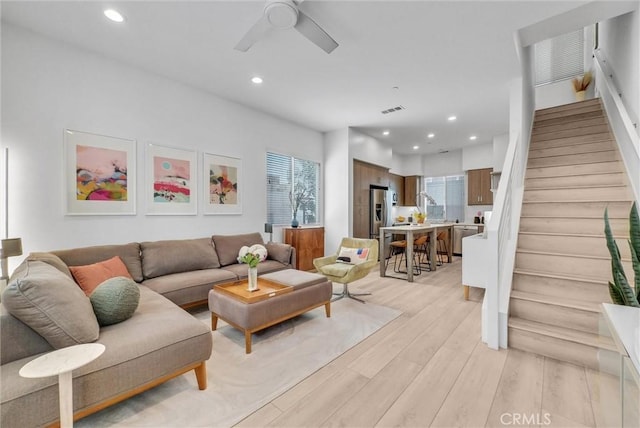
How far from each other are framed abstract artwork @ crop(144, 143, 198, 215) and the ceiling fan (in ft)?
6.56

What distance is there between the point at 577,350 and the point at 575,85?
533 centimetres

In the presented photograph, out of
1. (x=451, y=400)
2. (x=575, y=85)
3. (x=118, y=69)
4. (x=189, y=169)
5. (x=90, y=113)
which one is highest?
(x=575, y=85)

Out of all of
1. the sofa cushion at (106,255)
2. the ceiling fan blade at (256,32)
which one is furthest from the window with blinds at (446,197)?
the sofa cushion at (106,255)

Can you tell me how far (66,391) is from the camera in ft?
3.99

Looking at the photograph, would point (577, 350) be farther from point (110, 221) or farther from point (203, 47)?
point (110, 221)

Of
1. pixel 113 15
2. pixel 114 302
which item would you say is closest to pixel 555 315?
pixel 114 302

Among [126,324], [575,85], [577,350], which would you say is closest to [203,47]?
[126,324]

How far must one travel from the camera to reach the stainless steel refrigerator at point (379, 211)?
6484mm

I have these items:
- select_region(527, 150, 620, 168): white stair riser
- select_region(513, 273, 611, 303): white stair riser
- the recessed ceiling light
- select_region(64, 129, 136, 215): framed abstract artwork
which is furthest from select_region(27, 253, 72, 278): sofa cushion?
select_region(527, 150, 620, 168): white stair riser

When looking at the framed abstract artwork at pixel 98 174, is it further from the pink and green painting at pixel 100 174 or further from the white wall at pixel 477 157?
the white wall at pixel 477 157

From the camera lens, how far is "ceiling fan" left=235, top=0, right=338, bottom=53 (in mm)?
2098

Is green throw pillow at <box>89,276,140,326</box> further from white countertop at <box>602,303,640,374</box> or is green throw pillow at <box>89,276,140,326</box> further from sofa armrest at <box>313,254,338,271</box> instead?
white countertop at <box>602,303,640,374</box>

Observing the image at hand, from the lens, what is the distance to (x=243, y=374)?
6.61 feet

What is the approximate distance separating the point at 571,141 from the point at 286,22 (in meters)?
4.45
